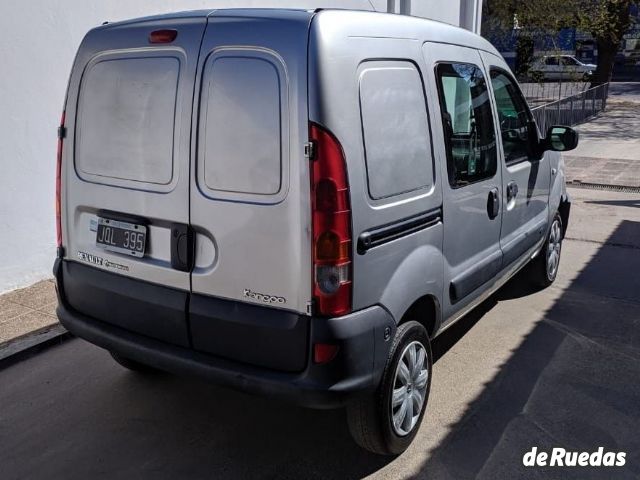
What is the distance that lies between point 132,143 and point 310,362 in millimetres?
1332

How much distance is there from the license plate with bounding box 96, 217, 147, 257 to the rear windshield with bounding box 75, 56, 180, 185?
0.22m

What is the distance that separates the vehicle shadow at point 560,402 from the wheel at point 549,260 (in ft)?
1.20

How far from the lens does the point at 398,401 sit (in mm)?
3199

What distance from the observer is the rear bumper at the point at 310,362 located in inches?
106

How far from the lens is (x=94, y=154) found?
3232 millimetres

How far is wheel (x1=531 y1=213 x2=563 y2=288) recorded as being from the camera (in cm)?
564

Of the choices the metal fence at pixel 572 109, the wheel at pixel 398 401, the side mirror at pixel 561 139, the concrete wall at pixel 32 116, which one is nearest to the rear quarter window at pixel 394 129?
the wheel at pixel 398 401

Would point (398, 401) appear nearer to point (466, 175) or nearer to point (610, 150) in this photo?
point (466, 175)

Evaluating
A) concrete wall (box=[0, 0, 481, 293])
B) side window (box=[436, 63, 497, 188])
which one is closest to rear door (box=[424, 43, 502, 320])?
side window (box=[436, 63, 497, 188])

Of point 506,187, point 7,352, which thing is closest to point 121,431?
point 7,352

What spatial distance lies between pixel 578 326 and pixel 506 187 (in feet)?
4.77

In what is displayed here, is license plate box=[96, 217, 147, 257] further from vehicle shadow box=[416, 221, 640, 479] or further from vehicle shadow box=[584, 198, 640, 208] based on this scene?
vehicle shadow box=[584, 198, 640, 208]

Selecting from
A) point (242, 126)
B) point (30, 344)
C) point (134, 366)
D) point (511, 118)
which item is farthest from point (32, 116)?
point (511, 118)

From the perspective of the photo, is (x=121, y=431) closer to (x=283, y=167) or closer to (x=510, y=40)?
(x=283, y=167)
